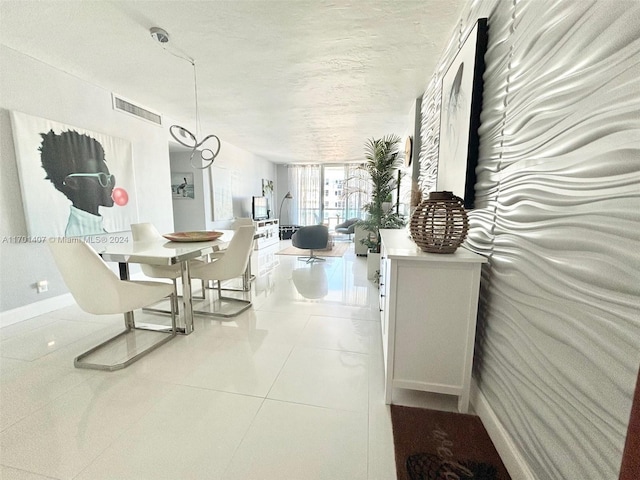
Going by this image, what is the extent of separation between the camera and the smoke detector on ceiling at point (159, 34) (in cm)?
218

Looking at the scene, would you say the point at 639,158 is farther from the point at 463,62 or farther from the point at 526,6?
the point at 463,62

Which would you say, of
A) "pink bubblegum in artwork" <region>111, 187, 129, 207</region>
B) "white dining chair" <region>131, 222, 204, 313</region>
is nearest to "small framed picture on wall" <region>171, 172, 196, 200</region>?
"pink bubblegum in artwork" <region>111, 187, 129, 207</region>

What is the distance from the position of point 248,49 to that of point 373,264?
301cm

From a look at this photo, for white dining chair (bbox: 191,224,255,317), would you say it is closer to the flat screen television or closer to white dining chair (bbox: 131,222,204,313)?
white dining chair (bbox: 131,222,204,313)

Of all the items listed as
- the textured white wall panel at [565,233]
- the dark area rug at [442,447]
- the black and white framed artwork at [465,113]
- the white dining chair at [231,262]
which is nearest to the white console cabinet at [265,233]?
the white dining chair at [231,262]

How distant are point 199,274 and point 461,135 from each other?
8.25ft

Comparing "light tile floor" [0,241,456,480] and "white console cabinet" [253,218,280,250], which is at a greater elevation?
"white console cabinet" [253,218,280,250]

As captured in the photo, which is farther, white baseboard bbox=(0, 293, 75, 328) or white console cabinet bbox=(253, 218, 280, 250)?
white console cabinet bbox=(253, 218, 280, 250)

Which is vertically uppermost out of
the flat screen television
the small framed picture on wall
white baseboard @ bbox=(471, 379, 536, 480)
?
the small framed picture on wall

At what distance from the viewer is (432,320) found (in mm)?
1419

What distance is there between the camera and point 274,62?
2682 mm

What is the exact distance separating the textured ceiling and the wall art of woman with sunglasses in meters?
0.77

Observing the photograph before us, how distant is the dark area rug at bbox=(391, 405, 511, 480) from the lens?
110 cm

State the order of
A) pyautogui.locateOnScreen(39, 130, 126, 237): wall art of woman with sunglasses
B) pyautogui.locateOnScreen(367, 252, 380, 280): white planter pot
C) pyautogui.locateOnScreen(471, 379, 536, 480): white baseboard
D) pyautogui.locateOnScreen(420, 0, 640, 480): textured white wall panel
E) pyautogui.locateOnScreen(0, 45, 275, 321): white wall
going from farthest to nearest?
1. pyautogui.locateOnScreen(367, 252, 380, 280): white planter pot
2. pyautogui.locateOnScreen(39, 130, 126, 237): wall art of woman with sunglasses
3. pyautogui.locateOnScreen(0, 45, 275, 321): white wall
4. pyautogui.locateOnScreen(471, 379, 536, 480): white baseboard
5. pyautogui.locateOnScreen(420, 0, 640, 480): textured white wall panel
